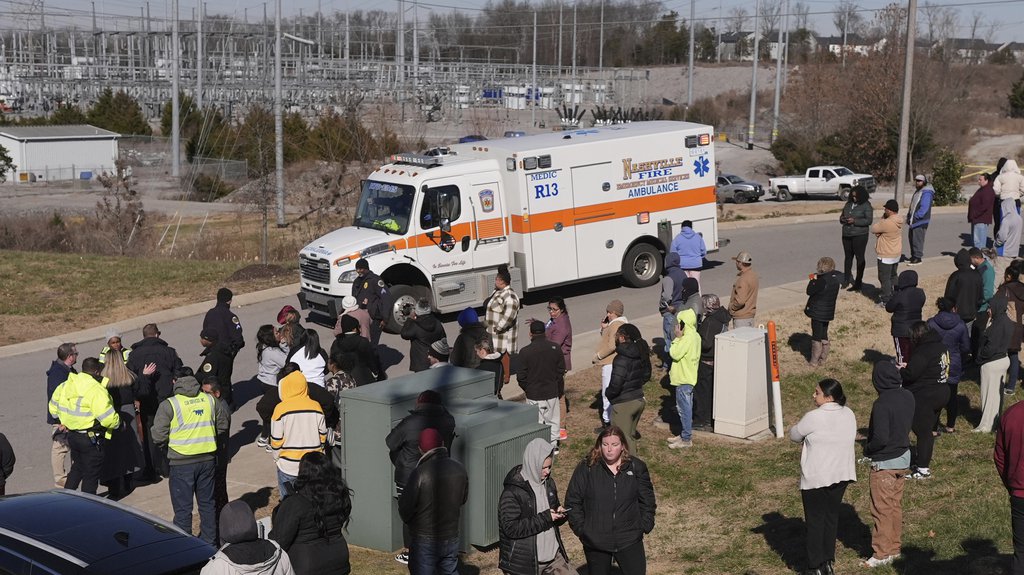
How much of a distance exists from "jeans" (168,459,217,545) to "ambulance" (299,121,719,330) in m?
7.46

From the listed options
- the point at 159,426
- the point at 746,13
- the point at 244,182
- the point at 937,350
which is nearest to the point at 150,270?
the point at 159,426

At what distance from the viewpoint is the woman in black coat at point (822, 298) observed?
14555 mm

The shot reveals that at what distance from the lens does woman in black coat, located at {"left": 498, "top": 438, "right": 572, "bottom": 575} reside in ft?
22.7

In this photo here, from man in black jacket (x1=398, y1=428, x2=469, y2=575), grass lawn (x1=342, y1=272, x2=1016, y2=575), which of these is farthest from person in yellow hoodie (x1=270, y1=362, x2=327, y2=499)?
man in black jacket (x1=398, y1=428, x2=469, y2=575)

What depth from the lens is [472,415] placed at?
9758 mm

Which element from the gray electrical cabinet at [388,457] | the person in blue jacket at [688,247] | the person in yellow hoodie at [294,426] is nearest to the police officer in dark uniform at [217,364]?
the person in yellow hoodie at [294,426]

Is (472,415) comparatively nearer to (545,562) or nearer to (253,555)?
(545,562)

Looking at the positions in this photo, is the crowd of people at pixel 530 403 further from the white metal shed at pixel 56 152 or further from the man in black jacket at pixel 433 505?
the white metal shed at pixel 56 152

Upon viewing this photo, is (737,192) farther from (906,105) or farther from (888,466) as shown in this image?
(888,466)

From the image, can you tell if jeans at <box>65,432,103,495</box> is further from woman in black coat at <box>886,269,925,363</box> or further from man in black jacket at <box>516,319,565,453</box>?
woman in black coat at <box>886,269,925,363</box>

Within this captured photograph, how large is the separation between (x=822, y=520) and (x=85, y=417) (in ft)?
23.1

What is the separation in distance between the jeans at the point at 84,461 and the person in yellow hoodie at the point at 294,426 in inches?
89.4

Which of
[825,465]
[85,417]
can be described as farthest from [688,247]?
[85,417]

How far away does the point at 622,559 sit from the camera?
24.0 ft
